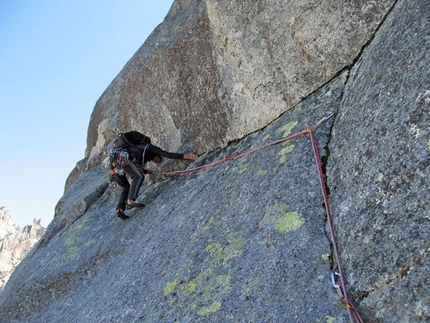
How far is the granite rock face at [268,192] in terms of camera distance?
3883 mm

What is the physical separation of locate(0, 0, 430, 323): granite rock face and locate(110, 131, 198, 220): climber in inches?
14.1

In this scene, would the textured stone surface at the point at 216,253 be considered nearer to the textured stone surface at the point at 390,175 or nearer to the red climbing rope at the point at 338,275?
the red climbing rope at the point at 338,275

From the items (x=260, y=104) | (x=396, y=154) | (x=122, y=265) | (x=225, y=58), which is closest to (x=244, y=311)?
(x=396, y=154)

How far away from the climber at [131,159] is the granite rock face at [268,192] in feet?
1.17

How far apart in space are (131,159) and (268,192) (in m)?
4.92

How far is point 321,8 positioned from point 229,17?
226cm

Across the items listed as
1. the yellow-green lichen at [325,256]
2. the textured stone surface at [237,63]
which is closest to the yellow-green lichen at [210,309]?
the yellow-green lichen at [325,256]

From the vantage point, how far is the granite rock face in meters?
3.88

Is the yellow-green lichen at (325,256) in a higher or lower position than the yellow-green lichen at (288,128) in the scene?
lower

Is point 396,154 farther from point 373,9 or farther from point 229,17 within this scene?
point 229,17

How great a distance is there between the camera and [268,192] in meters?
5.79

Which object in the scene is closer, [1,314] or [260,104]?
[260,104]

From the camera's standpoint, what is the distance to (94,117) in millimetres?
18047

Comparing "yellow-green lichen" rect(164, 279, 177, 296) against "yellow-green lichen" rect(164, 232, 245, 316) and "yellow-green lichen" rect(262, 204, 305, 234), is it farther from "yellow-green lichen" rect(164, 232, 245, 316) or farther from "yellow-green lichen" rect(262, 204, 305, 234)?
"yellow-green lichen" rect(262, 204, 305, 234)
